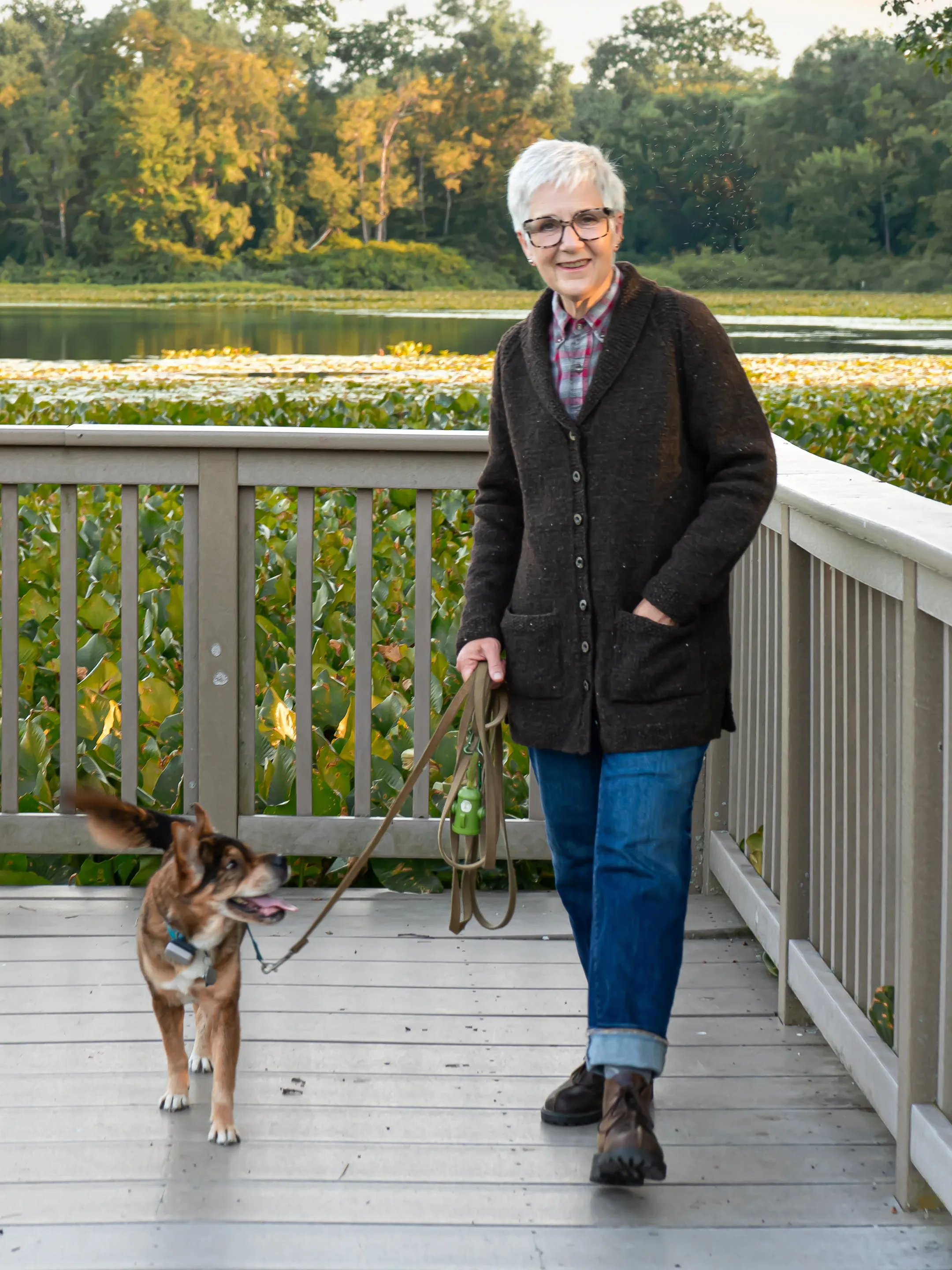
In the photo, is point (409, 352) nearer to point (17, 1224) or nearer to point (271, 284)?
point (271, 284)

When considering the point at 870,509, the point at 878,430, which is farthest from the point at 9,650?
the point at 878,430

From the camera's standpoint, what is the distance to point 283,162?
1080 cm

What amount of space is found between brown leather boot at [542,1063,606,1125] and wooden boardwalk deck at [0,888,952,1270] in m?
0.03

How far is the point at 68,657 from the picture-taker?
3748 mm

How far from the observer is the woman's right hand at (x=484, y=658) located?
254 cm

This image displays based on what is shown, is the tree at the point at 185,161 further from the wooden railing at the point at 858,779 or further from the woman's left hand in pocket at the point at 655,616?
the woman's left hand in pocket at the point at 655,616

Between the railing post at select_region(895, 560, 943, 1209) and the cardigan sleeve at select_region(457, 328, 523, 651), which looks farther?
the cardigan sleeve at select_region(457, 328, 523, 651)

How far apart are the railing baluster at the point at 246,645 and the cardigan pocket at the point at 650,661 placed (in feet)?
4.93

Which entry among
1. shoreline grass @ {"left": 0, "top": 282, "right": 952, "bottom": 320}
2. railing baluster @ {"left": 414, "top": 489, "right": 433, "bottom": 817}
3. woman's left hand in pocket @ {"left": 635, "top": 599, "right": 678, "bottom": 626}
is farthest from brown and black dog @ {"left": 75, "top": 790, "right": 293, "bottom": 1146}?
shoreline grass @ {"left": 0, "top": 282, "right": 952, "bottom": 320}

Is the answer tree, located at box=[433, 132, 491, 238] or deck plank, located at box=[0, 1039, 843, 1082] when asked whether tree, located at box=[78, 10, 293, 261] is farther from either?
deck plank, located at box=[0, 1039, 843, 1082]

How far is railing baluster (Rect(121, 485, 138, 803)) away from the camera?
3.67 m

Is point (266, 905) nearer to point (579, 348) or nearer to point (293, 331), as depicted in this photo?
point (579, 348)

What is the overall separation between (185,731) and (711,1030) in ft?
4.94

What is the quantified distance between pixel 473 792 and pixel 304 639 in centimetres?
119
